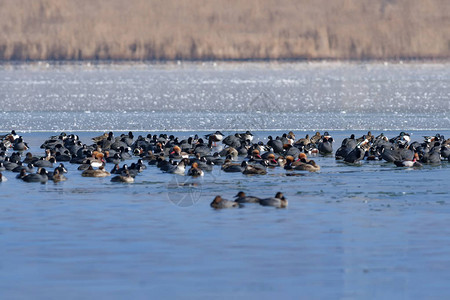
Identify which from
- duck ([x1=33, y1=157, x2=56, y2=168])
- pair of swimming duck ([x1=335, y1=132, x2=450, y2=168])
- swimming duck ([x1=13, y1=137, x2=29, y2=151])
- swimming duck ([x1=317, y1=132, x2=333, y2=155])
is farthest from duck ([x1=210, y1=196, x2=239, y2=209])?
swimming duck ([x1=13, y1=137, x2=29, y2=151])

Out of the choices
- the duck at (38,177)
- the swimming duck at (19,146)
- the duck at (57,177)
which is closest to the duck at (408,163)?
the duck at (57,177)

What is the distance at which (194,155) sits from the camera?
35594 mm

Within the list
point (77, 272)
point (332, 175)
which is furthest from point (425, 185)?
point (77, 272)

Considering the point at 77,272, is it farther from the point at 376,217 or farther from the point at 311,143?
the point at 311,143

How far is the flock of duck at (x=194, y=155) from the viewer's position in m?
29.8

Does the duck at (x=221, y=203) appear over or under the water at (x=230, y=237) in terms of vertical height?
over

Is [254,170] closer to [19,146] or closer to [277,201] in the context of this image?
[277,201]

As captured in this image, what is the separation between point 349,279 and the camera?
15336 millimetres

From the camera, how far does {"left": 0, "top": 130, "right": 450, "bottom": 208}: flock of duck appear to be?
29817mm

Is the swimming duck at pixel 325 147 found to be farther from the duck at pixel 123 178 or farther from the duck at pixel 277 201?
the duck at pixel 277 201

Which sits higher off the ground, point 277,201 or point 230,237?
point 277,201

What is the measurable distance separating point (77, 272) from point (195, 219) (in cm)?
567

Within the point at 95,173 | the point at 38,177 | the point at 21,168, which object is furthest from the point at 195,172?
the point at 21,168

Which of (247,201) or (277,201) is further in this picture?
(247,201)
